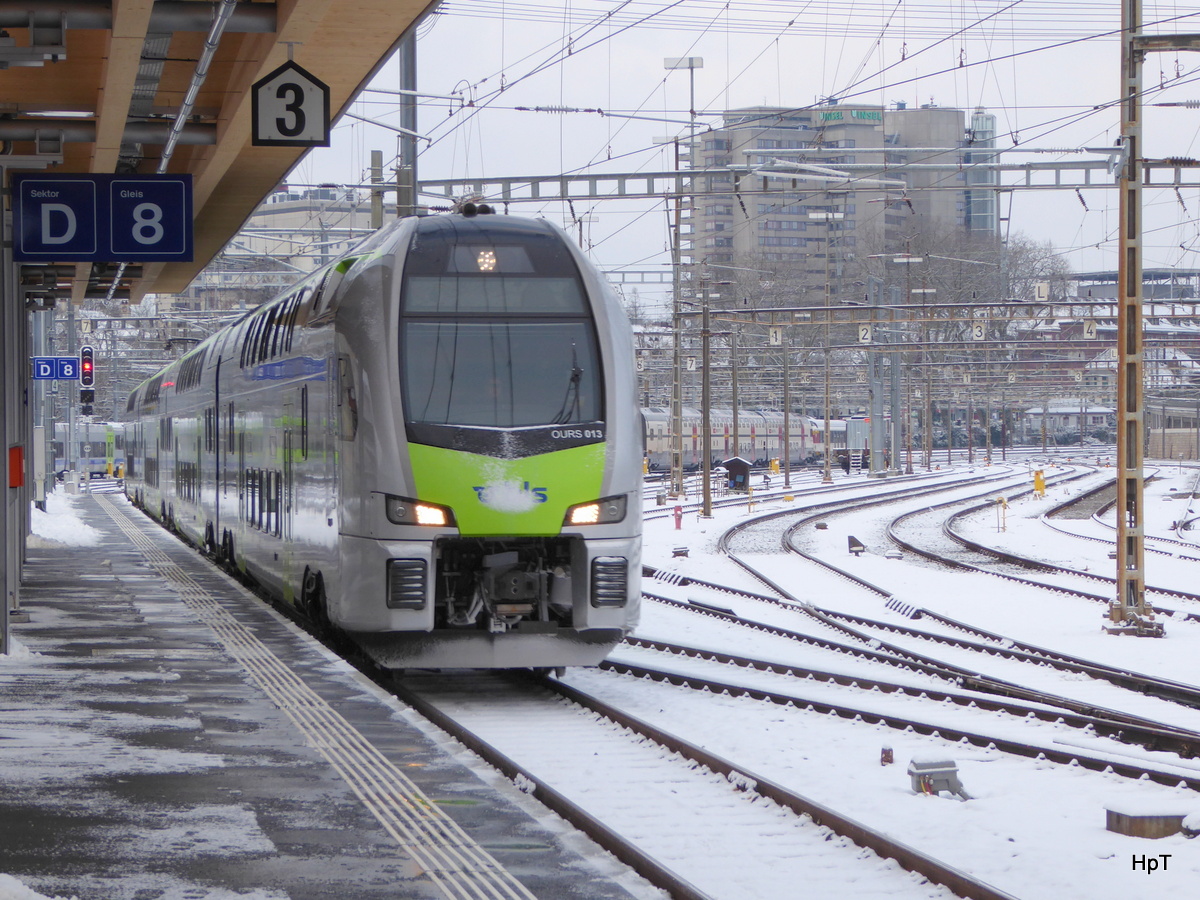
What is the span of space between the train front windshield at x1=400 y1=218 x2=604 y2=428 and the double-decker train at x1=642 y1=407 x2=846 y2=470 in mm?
55365

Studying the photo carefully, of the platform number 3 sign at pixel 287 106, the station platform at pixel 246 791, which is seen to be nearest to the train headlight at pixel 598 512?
the station platform at pixel 246 791

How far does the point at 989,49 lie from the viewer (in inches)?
894

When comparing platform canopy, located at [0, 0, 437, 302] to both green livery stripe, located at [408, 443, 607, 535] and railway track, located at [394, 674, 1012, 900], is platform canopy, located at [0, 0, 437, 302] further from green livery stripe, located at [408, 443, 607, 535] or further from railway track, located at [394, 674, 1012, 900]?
railway track, located at [394, 674, 1012, 900]

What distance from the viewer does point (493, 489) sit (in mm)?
11125

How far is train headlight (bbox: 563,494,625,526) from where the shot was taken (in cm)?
1133

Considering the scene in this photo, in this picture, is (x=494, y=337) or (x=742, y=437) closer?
(x=494, y=337)

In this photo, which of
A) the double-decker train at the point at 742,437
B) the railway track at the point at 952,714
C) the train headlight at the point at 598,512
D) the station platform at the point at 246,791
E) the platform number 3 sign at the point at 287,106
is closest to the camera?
the station platform at the point at 246,791

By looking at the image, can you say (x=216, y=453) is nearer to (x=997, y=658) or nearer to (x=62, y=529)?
(x=997, y=658)

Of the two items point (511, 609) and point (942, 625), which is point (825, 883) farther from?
point (942, 625)

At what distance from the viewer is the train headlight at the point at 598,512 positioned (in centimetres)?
1133

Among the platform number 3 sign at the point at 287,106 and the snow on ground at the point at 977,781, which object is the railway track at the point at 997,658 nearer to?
the snow on ground at the point at 977,781

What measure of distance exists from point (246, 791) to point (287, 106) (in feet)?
16.4

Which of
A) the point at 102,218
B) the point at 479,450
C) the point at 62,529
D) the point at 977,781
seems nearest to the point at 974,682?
the point at 977,781

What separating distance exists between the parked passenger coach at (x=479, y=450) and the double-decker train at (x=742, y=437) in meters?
55.4
